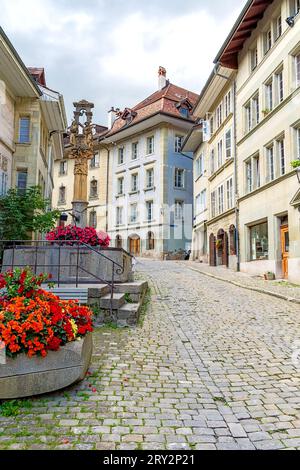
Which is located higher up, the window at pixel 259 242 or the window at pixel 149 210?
the window at pixel 149 210

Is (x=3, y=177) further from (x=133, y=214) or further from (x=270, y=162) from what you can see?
(x=133, y=214)

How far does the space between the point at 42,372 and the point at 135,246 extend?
34468mm

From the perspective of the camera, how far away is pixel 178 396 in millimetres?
4422

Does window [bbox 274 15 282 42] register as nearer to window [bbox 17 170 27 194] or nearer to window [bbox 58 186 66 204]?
window [bbox 17 170 27 194]

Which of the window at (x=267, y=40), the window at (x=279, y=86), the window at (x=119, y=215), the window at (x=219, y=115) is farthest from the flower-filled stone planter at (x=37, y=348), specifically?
the window at (x=119, y=215)

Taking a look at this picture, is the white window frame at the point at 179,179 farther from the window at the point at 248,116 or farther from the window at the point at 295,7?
the window at the point at 295,7

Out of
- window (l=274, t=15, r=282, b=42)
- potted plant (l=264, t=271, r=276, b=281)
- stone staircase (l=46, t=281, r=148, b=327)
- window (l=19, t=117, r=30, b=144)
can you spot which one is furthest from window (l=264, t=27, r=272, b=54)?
stone staircase (l=46, t=281, r=148, b=327)

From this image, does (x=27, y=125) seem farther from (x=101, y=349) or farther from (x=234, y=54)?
(x=101, y=349)

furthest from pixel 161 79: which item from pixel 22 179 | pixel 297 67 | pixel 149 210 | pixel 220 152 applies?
pixel 297 67

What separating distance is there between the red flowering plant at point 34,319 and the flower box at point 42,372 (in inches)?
3.3

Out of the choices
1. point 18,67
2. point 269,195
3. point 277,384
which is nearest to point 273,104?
point 269,195

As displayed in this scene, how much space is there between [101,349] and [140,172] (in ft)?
110

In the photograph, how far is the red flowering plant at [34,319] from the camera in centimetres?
406

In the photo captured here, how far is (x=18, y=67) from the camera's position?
56.5 feet
